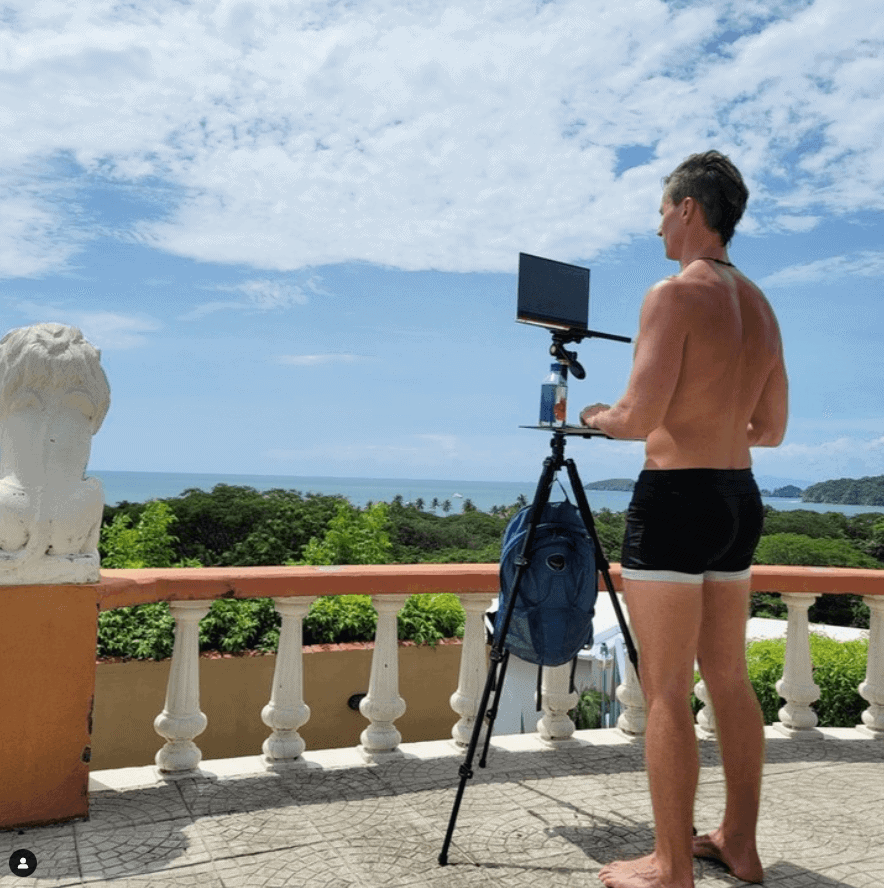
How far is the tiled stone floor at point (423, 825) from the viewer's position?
2832mm

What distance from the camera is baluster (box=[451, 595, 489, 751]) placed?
4.02 meters

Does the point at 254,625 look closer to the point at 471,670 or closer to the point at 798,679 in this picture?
the point at 471,670

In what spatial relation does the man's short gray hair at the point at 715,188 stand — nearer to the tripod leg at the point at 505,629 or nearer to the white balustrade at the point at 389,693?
the tripod leg at the point at 505,629

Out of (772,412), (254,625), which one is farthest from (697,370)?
(254,625)

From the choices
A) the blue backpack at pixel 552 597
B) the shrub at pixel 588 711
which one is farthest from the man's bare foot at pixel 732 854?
the shrub at pixel 588 711

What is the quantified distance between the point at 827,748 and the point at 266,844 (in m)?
2.76

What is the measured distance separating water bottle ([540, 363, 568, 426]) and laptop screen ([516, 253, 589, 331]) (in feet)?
0.56

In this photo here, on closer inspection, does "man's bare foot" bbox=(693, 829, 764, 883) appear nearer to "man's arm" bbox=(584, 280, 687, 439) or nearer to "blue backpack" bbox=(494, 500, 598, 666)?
"blue backpack" bbox=(494, 500, 598, 666)

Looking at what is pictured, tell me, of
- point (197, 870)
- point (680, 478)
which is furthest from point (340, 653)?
point (680, 478)

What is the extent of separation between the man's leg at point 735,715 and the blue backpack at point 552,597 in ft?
1.35

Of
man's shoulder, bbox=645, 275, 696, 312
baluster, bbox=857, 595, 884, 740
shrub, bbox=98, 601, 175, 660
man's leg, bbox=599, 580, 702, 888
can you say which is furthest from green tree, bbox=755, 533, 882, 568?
man's shoulder, bbox=645, 275, 696, 312

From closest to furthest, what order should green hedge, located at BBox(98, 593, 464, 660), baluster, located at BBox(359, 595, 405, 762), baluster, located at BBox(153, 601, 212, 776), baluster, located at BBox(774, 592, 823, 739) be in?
baluster, located at BBox(153, 601, 212, 776)
baluster, located at BBox(359, 595, 405, 762)
baluster, located at BBox(774, 592, 823, 739)
green hedge, located at BBox(98, 593, 464, 660)

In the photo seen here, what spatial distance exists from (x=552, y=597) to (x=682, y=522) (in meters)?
0.59

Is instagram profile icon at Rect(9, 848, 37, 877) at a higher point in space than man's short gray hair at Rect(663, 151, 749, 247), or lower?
lower
